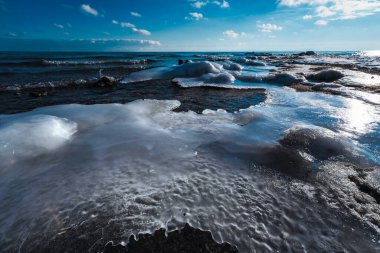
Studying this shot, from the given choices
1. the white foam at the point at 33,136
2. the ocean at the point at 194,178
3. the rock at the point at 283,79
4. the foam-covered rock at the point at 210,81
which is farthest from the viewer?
the rock at the point at 283,79

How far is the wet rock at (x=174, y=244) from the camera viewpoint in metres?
1.86

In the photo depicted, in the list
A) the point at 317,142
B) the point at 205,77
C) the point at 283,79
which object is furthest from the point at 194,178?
the point at 283,79

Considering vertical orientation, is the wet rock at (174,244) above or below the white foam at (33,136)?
below

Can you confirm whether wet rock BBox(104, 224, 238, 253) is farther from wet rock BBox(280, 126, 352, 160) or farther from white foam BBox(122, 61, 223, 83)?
white foam BBox(122, 61, 223, 83)

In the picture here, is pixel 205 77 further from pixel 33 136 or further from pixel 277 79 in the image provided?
pixel 33 136

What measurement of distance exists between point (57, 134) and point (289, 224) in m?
3.74

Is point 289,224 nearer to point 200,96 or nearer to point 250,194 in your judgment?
point 250,194

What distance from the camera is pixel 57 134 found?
3.89m

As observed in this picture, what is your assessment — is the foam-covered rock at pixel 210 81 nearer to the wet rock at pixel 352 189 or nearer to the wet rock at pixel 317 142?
the wet rock at pixel 317 142

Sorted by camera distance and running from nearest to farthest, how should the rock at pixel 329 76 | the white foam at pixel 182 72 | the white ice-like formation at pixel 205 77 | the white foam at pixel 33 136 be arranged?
the white foam at pixel 33 136, the white ice-like formation at pixel 205 77, the rock at pixel 329 76, the white foam at pixel 182 72

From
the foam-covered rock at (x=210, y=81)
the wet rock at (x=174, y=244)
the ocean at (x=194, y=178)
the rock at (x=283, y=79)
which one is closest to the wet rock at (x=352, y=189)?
the ocean at (x=194, y=178)

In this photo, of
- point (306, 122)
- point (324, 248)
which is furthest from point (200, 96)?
point (324, 248)

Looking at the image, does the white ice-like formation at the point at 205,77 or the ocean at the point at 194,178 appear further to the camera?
the white ice-like formation at the point at 205,77

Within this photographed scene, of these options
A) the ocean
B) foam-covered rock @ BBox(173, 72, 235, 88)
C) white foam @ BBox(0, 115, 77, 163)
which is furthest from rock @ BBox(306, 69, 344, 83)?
white foam @ BBox(0, 115, 77, 163)
